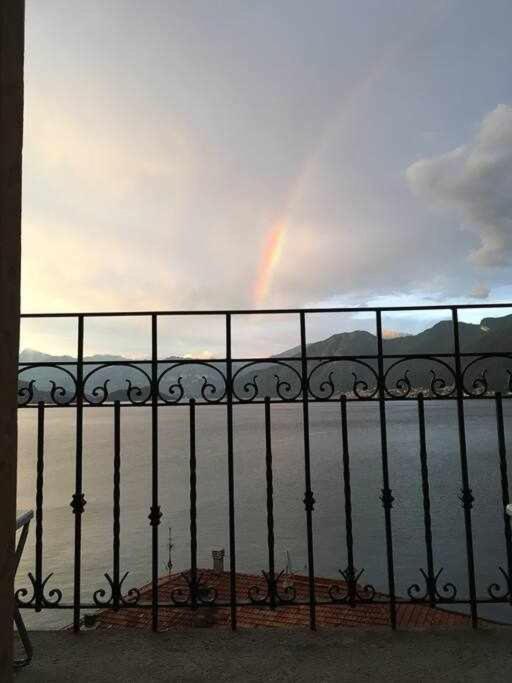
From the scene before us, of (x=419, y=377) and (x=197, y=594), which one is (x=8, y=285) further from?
(x=419, y=377)

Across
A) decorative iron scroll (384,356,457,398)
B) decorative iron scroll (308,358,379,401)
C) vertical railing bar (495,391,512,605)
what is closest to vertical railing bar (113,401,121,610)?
decorative iron scroll (308,358,379,401)

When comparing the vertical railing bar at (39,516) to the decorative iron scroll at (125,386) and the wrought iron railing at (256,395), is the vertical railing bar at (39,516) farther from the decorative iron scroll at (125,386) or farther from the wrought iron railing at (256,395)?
the decorative iron scroll at (125,386)

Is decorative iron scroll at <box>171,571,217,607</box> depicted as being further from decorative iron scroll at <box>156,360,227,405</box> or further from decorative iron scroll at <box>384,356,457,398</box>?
decorative iron scroll at <box>384,356,457,398</box>

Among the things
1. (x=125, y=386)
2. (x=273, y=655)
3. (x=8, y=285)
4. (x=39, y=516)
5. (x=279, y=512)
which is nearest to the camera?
(x=8, y=285)

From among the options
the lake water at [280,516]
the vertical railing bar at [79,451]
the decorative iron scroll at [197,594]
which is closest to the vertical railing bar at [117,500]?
the vertical railing bar at [79,451]

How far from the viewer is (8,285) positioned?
1567 mm

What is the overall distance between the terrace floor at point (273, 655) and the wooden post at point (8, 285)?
44.7 inches

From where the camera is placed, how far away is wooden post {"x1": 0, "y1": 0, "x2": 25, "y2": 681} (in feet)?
5.05

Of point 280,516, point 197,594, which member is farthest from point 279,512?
point 197,594

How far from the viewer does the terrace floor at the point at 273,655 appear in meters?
2.42

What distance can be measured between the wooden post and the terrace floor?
114 cm

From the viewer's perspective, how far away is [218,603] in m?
2.89

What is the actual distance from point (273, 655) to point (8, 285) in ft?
7.49

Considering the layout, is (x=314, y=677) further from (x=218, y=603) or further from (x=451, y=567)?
(x=451, y=567)
